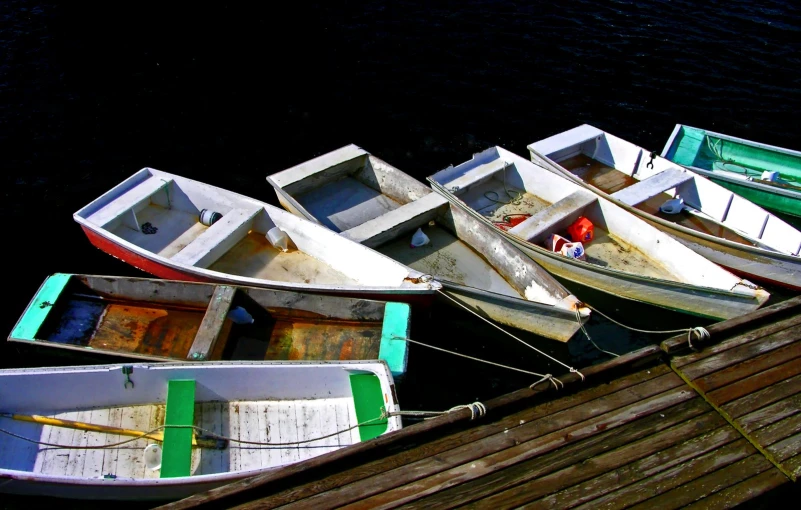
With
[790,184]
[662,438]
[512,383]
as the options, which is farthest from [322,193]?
[790,184]

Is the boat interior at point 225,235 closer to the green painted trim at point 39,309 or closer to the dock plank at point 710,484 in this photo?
the green painted trim at point 39,309

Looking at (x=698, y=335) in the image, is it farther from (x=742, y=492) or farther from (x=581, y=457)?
(x=581, y=457)

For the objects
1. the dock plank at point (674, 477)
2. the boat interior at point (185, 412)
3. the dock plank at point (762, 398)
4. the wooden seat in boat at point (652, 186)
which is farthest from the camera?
the wooden seat in boat at point (652, 186)

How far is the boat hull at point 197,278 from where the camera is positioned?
11.1 meters

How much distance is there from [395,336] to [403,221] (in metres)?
3.05

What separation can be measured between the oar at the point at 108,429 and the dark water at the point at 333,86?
437 cm

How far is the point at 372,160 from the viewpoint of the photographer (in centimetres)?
1450

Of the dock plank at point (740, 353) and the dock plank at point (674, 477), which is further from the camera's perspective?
the dock plank at point (740, 353)

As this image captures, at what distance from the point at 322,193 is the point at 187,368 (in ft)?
19.4

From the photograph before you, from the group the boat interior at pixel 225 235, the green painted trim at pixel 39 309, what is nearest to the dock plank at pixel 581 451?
the boat interior at pixel 225 235

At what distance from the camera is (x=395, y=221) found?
12.7 m

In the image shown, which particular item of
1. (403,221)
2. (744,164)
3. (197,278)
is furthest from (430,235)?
(744,164)

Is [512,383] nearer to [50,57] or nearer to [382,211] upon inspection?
[382,211]

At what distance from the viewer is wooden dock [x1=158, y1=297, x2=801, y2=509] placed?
22.6 feet
